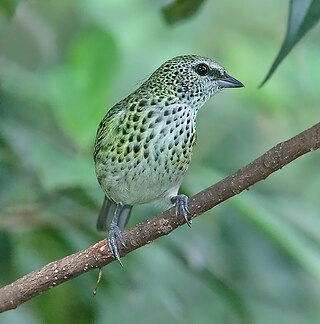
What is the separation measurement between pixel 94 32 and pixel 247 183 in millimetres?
1758

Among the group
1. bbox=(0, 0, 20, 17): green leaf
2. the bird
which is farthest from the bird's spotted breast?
bbox=(0, 0, 20, 17): green leaf

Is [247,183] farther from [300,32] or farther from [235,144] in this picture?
[235,144]

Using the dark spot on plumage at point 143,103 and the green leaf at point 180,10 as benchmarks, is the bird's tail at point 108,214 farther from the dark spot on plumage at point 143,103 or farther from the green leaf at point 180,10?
the green leaf at point 180,10

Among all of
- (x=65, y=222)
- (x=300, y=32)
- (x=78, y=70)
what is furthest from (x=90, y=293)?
(x=300, y=32)

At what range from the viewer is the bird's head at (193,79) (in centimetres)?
319

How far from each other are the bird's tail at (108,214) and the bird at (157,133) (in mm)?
171

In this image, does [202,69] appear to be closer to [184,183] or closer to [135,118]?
[135,118]

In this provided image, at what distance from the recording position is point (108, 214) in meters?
3.58

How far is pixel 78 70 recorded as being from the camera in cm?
381

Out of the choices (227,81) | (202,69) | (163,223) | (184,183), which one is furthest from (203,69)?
(163,223)

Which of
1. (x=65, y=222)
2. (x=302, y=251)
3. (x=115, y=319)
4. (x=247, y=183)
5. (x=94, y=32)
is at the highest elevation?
(x=247, y=183)

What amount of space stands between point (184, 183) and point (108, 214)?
0.33 meters

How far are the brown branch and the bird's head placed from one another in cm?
86

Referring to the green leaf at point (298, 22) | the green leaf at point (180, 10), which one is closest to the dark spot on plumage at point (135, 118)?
the green leaf at point (180, 10)
